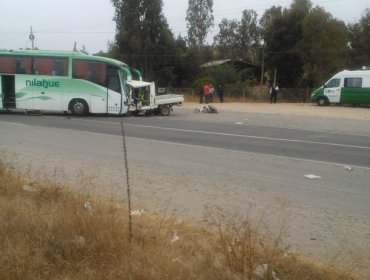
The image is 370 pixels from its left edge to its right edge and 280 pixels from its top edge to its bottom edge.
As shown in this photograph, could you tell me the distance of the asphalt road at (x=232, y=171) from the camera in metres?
6.33

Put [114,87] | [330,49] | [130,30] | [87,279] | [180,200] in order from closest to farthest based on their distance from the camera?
[87,279]
[180,200]
[114,87]
[330,49]
[130,30]

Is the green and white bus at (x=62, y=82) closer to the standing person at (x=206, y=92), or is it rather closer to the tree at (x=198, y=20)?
the standing person at (x=206, y=92)

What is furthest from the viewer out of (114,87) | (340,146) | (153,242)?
(114,87)

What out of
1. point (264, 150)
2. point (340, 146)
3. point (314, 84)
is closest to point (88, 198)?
point (264, 150)

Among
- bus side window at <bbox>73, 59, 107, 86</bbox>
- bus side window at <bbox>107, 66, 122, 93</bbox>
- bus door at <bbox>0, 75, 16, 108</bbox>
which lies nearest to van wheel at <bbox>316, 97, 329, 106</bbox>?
bus side window at <bbox>107, 66, 122, 93</bbox>

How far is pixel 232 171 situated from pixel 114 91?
15333 mm

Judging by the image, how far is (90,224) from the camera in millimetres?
4773

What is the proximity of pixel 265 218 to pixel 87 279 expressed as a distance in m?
3.11

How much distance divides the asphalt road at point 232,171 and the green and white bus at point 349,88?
20140 mm

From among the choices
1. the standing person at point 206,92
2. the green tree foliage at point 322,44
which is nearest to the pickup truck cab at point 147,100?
the standing person at point 206,92

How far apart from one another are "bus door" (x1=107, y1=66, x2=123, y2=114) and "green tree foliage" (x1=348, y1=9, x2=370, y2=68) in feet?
115

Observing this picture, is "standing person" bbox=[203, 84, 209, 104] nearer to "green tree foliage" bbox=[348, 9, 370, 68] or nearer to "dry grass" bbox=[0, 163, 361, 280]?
"green tree foliage" bbox=[348, 9, 370, 68]

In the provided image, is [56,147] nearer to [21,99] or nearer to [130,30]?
[21,99]

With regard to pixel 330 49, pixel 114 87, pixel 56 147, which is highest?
pixel 330 49
